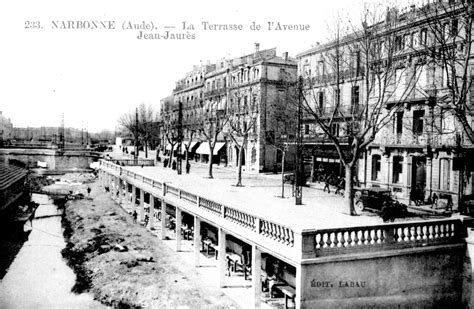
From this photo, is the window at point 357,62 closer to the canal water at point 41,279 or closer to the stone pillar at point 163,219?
the stone pillar at point 163,219

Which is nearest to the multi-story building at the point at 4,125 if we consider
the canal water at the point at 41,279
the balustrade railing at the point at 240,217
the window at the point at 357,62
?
the canal water at the point at 41,279

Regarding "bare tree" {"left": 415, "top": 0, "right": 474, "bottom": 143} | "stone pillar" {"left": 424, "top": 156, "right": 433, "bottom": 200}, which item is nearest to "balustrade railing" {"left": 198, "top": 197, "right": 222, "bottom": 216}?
"bare tree" {"left": 415, "top": 0, "right": 474, "bottom": 143}

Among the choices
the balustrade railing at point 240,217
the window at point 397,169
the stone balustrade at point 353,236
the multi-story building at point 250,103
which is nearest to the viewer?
the stone balustrade at point 353,236

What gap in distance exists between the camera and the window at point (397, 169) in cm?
Answer: 2908

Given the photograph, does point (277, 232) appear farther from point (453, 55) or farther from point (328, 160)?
point (328, 160)

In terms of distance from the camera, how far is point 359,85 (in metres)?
35.5

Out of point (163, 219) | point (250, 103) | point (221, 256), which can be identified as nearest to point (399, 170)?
point (163, 219)

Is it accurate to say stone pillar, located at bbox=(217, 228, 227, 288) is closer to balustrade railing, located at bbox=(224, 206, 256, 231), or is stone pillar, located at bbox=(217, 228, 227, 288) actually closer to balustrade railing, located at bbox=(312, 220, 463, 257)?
balustrade railing, located at bbox=(224, 206, 256, 231)

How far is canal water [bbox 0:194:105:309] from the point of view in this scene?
16484 millimetres

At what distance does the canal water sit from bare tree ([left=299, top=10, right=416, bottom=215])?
44.8 feet

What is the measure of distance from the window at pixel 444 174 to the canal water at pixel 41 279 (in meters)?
20.9

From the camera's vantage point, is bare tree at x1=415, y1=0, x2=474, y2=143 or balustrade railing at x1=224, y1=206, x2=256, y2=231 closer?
balustrade railing at x1=224, y1=206, x2=256, y2=231

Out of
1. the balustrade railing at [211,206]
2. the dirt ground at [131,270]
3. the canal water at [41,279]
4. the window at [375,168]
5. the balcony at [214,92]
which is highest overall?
the balcony at [214,92]

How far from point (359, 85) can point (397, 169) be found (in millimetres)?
9503
